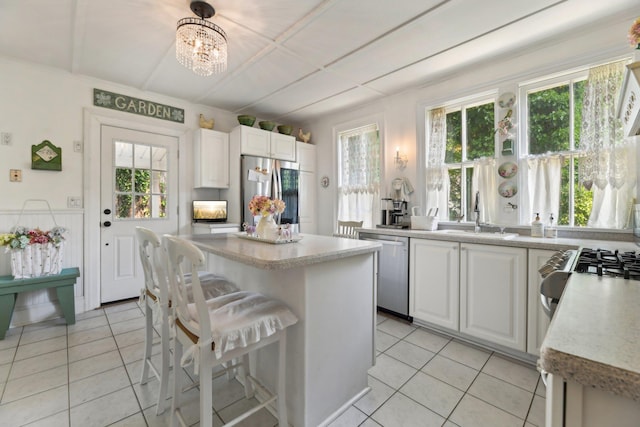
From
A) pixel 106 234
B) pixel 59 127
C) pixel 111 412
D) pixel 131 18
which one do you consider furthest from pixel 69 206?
pixel 111 412

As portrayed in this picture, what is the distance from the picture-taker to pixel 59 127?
2.99 metres

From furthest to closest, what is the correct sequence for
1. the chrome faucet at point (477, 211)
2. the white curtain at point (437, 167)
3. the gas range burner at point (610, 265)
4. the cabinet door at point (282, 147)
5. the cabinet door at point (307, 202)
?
the cabinet door at point (307, 202)
the cabinet door at point (282, 147)
the white curtain at point (437, 167)
the chrome faucet at point (477, 211)
the gas range burner at point (610, 265)

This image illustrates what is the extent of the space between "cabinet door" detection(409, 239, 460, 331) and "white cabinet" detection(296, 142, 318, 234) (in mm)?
2175

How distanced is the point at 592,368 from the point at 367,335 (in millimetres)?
1470

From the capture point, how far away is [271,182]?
159 inches

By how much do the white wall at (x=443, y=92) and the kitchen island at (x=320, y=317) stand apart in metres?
1.96

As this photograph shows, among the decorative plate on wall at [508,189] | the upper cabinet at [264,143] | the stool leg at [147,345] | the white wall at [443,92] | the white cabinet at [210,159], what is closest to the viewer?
the stool leg at [147,345]

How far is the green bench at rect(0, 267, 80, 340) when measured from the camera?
2.45m

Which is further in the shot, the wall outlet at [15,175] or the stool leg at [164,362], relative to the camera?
the wall outlet at [15,175]

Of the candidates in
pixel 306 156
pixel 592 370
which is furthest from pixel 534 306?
pixel 306 156

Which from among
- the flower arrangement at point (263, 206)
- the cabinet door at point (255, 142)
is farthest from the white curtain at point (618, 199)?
the cabinet door at point (255, 142)

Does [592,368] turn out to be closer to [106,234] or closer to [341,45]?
[341,45]

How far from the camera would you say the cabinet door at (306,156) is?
14.8 ft

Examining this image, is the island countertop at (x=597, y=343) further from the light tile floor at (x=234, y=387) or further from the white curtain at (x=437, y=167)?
the white curtain at (x=437, y=167)
